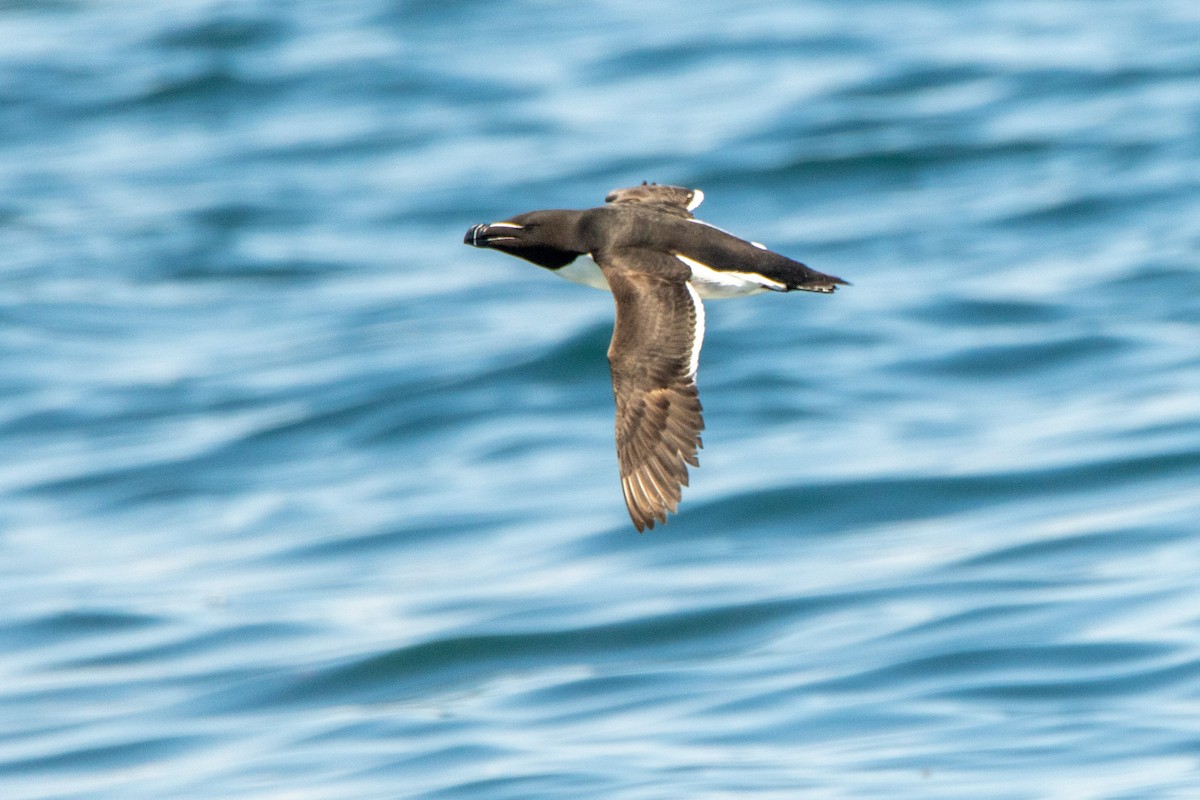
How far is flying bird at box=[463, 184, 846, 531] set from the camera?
7617mm

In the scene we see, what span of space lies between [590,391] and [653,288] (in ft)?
38.3

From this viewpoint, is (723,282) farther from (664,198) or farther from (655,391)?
(664,198)

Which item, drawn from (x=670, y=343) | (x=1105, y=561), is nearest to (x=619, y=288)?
(x=670, y=343)

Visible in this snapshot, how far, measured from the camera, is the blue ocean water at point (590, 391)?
41.3 feet

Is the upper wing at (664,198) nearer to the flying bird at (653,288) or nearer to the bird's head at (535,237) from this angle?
the flying bird at (653,288)

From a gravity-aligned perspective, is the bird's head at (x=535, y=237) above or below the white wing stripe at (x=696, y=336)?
above

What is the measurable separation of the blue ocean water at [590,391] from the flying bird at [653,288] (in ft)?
13.2

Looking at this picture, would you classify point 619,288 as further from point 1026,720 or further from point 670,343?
point 1026,720

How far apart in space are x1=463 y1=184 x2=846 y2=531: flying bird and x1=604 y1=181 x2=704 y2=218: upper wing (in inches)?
19.0

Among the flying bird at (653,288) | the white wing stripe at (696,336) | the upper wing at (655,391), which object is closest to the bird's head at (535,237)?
→ the flying bird at (653,288)

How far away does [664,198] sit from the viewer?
9.50 meters

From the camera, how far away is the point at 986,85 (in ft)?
93.1

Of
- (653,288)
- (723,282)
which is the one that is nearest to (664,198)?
(723,282)

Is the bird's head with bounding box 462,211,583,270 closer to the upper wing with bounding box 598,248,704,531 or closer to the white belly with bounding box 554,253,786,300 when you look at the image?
the white belly with bounding box 554,253,786,300
